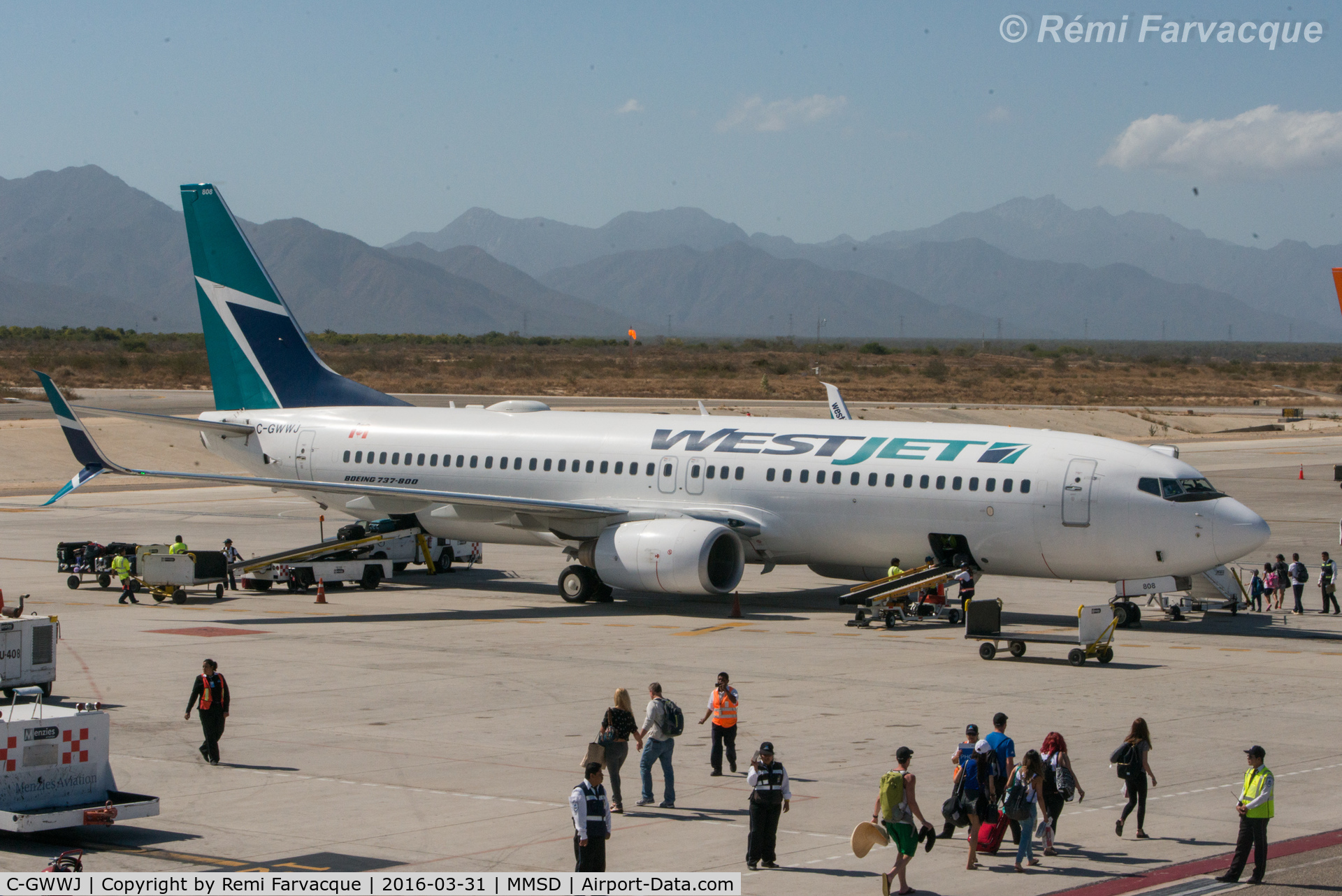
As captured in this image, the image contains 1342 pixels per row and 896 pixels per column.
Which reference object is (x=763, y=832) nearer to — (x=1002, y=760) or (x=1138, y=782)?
(x=1002, y=760)

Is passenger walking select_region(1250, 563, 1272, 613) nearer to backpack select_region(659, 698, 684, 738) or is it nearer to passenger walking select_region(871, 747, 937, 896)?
backpack select_region(659, 698, 684, 738)

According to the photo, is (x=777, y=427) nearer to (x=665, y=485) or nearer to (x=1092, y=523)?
(x=665, y=485)

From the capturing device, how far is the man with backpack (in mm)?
18312

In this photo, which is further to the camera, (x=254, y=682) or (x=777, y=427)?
(x=777, y=427)

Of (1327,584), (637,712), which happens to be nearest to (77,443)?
(637,712)

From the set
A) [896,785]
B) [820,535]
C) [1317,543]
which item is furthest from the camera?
[1317,543]

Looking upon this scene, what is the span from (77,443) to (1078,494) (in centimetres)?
2152

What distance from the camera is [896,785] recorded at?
15.5 metres

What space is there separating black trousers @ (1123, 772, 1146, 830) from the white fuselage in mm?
15341

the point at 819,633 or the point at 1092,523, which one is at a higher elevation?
the point at 1092,523

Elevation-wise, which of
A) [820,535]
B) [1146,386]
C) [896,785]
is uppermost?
[1146,386]

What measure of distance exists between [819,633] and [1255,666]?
8.85m

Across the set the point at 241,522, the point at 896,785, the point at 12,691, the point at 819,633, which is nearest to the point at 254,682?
the point at 12,691

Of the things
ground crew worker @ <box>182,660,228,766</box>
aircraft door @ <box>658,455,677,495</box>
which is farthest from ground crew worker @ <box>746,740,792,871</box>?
aircraft door @ <box>658,455,677,495</box>
